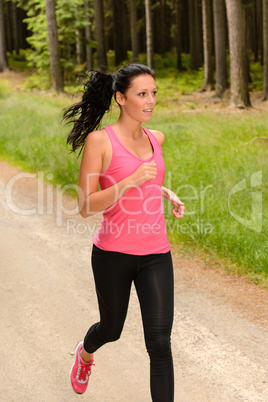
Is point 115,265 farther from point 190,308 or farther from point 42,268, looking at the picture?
point 42,268

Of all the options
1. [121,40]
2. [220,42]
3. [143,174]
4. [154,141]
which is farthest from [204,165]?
[121,40]

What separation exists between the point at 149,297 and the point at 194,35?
34670 millimetres

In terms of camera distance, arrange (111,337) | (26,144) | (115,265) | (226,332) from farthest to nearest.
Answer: (26,144) → (226,332) → (111,337) → (115,265)

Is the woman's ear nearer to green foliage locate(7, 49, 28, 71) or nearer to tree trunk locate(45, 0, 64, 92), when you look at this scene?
tree trunk locate(45, 0, 64, 92)

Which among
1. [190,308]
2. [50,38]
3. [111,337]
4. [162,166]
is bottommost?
[190,308]

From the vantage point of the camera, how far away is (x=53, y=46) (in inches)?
977

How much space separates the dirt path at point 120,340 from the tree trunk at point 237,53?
12.2 meters

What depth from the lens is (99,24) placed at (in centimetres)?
3316

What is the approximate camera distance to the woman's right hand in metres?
3.06

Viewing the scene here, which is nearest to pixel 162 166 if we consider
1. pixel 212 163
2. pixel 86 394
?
pixel 86 394

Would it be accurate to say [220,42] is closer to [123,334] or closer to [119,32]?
[119,32]

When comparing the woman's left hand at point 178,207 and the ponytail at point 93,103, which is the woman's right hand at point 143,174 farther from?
the ponytail at point 93,103

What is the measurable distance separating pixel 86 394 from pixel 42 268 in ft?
9.50

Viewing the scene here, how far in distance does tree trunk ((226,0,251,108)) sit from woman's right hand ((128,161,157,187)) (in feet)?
51.6
